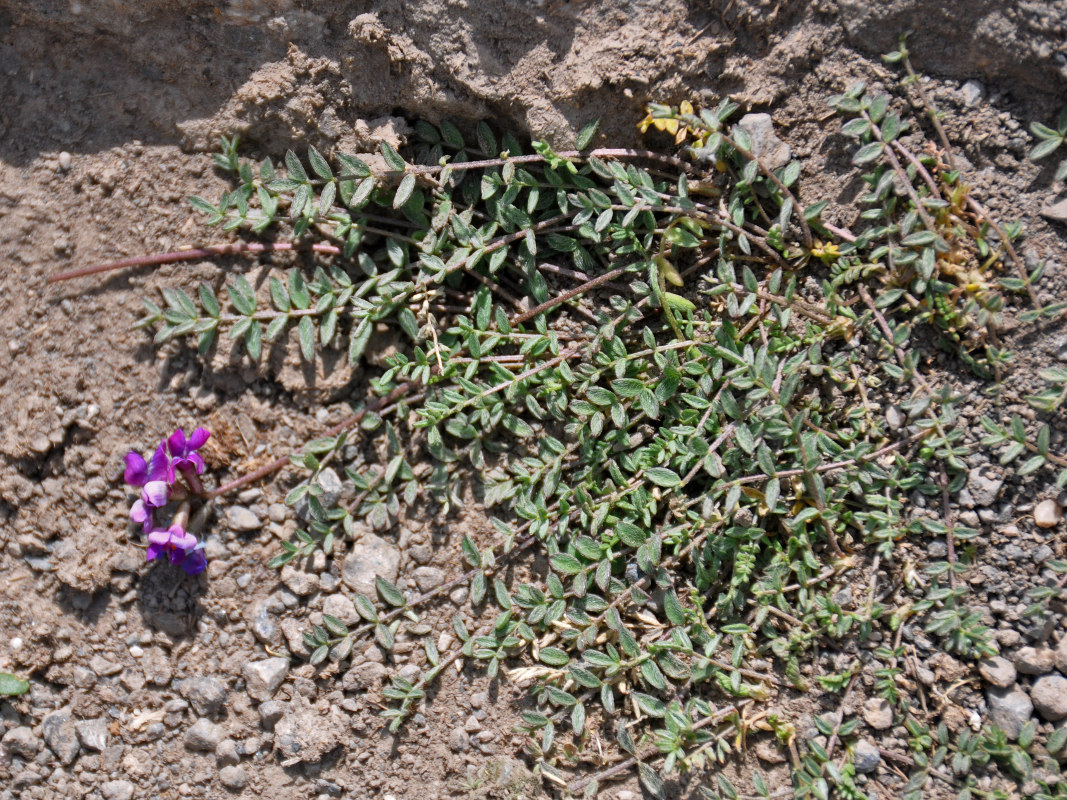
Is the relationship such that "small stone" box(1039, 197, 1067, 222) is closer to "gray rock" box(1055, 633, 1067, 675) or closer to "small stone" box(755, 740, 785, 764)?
"gray rock" box(1055, 633, 1067, 675)

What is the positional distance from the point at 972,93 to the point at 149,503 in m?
3.53

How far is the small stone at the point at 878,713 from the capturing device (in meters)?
2.86

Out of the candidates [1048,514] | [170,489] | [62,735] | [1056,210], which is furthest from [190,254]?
[1048,514]

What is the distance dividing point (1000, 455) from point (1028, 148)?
1.14m

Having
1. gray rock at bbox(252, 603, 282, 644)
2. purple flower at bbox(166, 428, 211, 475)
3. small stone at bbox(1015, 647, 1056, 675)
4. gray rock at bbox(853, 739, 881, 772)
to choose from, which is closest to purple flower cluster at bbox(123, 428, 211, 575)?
purple flower at bbox(166, 428, 211, 475)

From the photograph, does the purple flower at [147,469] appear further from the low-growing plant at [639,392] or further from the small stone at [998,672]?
the small stone at [998,672]

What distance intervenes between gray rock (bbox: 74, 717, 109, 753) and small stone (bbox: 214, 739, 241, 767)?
483 mm

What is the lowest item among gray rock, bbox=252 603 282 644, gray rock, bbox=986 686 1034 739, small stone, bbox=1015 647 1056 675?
gray rock, bbox=252 603 282 644

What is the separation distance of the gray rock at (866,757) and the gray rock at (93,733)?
117 inches

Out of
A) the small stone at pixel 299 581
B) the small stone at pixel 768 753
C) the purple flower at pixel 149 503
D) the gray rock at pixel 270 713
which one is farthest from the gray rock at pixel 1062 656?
the purple flower at pixel 149 503

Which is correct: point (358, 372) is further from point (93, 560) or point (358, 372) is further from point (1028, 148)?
point (1028, 148)

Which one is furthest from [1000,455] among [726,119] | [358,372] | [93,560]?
[93,560]

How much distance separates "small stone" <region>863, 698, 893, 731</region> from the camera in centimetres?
286

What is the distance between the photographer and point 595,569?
10.3ft
